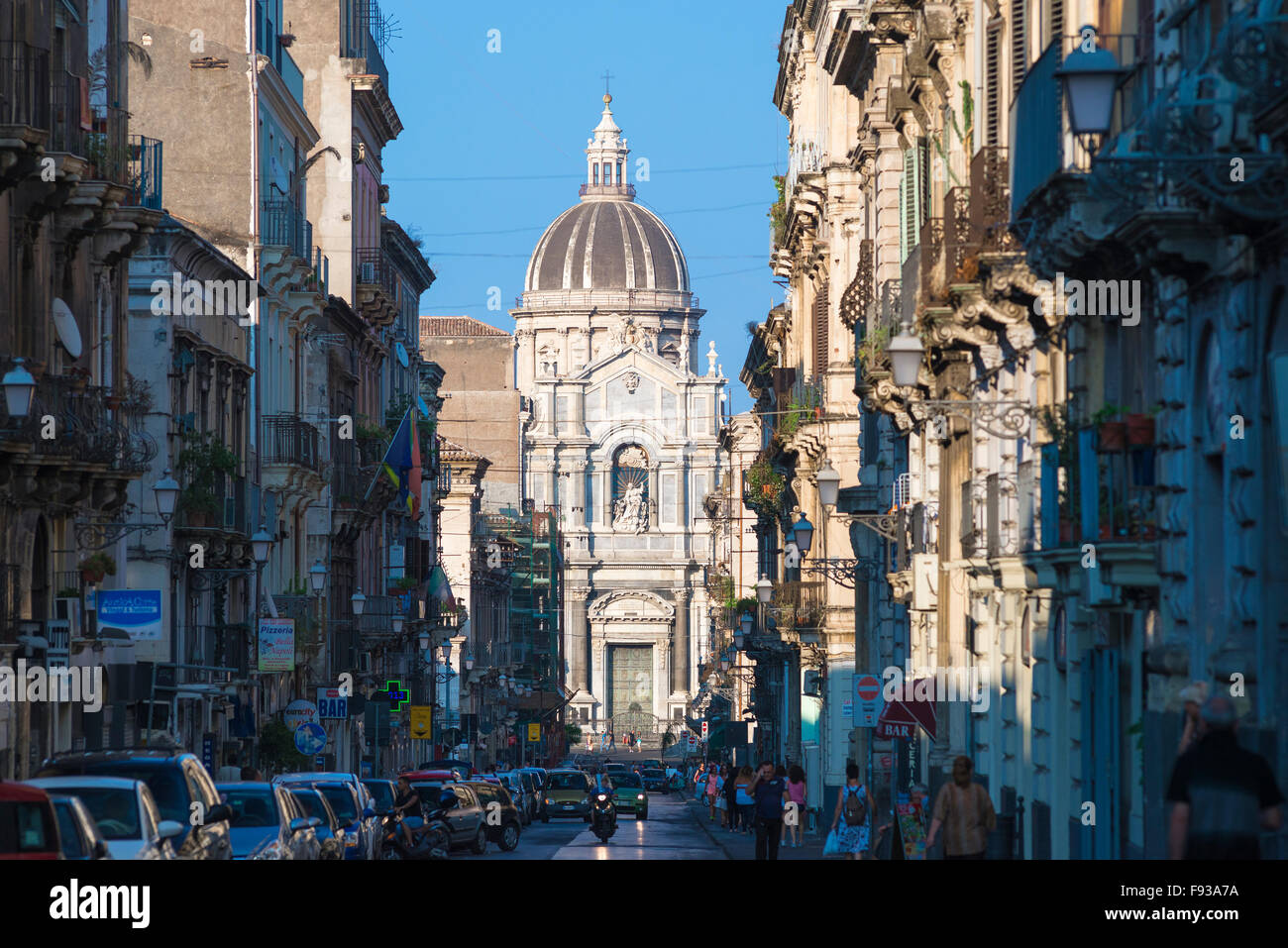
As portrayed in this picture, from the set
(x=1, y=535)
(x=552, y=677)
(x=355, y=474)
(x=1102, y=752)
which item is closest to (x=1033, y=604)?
(x=1102, y=752)

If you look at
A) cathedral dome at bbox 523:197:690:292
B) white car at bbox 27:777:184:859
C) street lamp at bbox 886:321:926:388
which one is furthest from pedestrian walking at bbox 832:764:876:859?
cathedral dome at bbox 523:197:690:292

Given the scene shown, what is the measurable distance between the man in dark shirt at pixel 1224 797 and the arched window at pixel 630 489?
14160 cm

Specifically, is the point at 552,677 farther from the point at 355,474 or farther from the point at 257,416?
the point at 257,416

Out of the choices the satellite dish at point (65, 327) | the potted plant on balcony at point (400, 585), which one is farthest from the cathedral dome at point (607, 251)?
the satellite dish at point (65, 327)

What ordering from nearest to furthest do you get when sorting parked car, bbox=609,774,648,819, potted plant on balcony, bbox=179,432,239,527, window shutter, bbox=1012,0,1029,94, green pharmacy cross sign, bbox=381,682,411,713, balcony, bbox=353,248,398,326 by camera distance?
window shutter, bbox=1012,0,1029,94
potted plant on balcony, bbox=179,432,239,527
green pharmacy cross sign, bbox=381,682,411,713
parked car, bbox=609,774,648,819
balcony, bbox=353,248,398,326

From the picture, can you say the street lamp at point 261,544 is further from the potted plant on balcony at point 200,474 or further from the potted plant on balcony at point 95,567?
the potted plant on balcony at point 95,567

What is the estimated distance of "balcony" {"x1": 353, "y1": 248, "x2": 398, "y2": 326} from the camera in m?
63.9

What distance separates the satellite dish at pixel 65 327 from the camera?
1214 inches

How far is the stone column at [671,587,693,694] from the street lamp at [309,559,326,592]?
101m

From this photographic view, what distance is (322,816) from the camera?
26828mm

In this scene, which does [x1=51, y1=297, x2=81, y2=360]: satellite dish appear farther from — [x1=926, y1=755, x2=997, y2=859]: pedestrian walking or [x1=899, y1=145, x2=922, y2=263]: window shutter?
[x1=926, y1=755, x2=997, y2=859]: pedestrian walking

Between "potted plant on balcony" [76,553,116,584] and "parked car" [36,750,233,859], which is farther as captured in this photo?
"potted plant on balcony" [76,553,116,584]

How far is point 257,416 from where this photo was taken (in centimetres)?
4984

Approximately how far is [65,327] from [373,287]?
33.0 meters
